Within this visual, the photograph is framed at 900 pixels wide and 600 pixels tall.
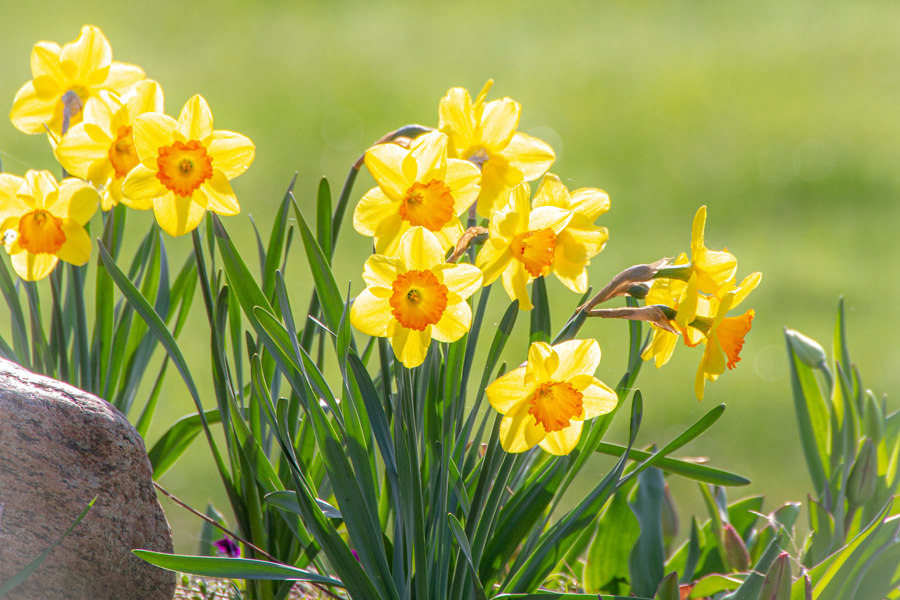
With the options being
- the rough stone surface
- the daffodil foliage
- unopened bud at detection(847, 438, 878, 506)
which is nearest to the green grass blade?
the daffodil foliage

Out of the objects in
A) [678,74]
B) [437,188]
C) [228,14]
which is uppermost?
[228,14]

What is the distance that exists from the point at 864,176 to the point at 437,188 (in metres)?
4.34

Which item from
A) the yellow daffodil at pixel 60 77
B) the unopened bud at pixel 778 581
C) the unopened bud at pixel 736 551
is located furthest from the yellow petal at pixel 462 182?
the unopened bud at pixel 736 551

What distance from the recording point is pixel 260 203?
13.6ft

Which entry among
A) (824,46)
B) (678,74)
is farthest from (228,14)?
(824,46)

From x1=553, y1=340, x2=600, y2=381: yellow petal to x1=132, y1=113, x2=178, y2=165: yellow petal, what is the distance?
50cm

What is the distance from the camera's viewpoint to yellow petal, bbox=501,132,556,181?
3.18 ft

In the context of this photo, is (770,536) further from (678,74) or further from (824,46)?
(824,46)

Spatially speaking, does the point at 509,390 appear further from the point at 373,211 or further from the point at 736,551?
the point at 736,551

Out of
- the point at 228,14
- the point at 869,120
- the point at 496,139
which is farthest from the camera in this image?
the point at 228,14

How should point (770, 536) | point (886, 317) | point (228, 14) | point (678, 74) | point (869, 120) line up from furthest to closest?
1. point (228, 14)
2. point (678, 74)
3. point (869, 120)
4. point (886, 317)
5. point (770, 536)

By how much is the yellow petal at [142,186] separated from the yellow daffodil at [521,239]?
0.37 metres

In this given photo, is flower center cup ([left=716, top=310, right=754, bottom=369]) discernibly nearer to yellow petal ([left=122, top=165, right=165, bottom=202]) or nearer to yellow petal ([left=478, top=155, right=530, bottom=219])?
yellow petal ([left=478, top=155, right=530, bottom=219])

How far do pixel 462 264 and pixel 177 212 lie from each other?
362 millimetres
